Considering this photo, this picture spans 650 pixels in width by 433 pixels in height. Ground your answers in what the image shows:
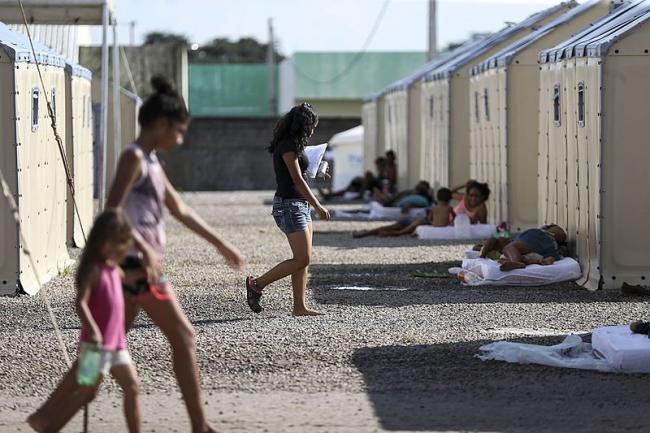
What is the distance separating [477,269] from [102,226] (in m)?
7.45

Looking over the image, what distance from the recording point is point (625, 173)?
1172 centimetres

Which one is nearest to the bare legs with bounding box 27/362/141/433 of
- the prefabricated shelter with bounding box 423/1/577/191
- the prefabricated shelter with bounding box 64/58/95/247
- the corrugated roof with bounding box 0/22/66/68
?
the corrugated roof with bounding box 0/22/66/68

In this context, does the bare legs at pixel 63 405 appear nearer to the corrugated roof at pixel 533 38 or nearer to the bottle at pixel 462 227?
the bottle at pixel 462 227

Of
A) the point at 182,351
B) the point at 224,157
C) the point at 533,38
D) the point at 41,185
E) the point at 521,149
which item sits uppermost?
the point at 533,38

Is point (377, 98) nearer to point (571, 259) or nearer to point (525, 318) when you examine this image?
point (571, 259)

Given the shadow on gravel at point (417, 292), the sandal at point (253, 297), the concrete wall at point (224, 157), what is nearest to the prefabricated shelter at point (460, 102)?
the shadow on gravel at point (417, 292)

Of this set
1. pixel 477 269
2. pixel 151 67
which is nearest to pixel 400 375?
pixel 477 269

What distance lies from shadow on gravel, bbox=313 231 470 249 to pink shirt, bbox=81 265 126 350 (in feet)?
37.8

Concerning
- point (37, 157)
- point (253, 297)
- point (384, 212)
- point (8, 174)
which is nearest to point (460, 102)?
point (384, 212)

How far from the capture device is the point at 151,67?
4109 centimetres

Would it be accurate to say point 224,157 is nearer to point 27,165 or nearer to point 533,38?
point 533,38

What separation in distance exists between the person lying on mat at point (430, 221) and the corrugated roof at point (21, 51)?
5.51 m

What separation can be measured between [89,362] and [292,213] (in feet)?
14.8

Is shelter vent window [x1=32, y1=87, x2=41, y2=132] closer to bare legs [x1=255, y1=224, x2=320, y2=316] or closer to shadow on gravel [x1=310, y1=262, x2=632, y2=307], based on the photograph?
shadow on gravel [x1=310, y1=262, x2=632, y2=307]
